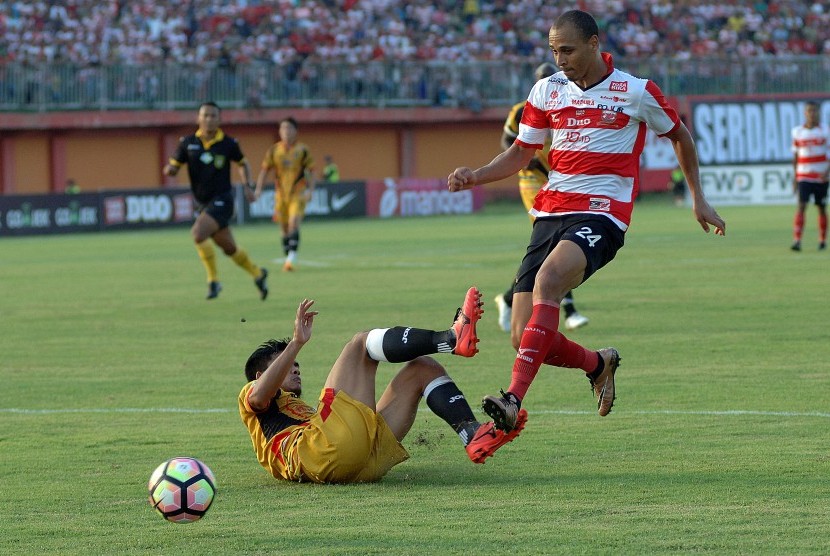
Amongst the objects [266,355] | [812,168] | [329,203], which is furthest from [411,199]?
[266,355]

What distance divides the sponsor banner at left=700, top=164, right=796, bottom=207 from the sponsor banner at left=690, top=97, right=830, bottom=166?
1.03 feet

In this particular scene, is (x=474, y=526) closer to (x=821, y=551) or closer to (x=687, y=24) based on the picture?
(x=821, y=551)

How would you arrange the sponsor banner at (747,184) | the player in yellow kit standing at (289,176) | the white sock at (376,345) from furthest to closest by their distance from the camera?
the sponsor banner at (747,184), the player in yellow kit standing at (289,176), the white sock at (376,345)

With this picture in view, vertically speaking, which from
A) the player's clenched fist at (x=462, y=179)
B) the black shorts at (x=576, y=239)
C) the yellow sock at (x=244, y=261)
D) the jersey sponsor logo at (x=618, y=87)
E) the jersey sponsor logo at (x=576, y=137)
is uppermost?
the jersey sponsor logo at (x=618, y=87)

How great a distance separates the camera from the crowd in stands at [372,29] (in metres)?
42.7

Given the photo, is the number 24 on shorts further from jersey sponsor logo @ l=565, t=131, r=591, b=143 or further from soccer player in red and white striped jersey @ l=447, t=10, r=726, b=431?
jersey sponsor logo @ l=565, t=131, r=591, b=143

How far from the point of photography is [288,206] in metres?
23.8

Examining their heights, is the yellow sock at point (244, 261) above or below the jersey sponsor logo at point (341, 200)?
above

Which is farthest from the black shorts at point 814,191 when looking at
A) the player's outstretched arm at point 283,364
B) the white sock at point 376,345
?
the player's outstretched arm at point 283,364

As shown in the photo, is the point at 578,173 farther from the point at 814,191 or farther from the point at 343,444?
the point at 814,191

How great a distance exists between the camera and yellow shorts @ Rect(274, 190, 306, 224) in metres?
23.7

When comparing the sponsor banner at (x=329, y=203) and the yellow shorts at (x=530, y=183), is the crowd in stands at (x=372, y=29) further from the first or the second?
the yellow shorts at (x=530, y=183)

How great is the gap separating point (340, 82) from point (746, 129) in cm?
1286

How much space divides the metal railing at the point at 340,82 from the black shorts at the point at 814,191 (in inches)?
907
